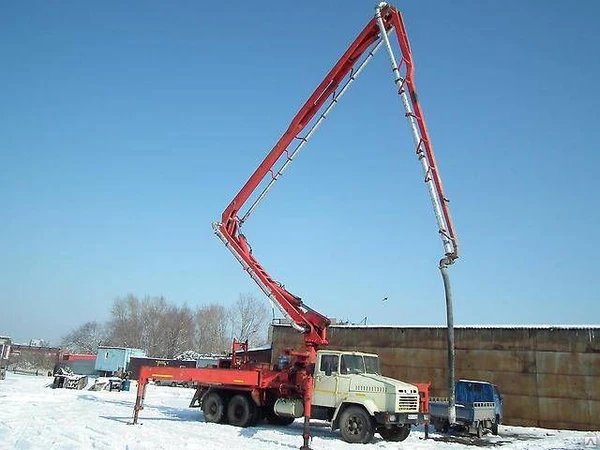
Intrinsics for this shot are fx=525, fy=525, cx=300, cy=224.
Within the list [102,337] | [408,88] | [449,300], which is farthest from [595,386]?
[102,337]

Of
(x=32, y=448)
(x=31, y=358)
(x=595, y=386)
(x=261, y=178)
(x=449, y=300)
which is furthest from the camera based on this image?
(x=31, y=358)

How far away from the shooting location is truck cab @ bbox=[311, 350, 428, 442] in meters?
14.4

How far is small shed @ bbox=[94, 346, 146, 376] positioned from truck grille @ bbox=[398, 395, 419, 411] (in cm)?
5069

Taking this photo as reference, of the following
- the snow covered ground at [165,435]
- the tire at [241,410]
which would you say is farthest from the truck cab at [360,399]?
the tire at [241,410]

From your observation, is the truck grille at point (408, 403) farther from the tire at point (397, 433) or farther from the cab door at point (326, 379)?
the cab door at point (326, 379)

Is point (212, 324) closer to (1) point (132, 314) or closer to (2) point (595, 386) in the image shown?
(1) point (132, 314)

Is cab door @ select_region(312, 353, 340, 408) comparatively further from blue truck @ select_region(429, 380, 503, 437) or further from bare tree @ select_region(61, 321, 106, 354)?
bare tree @ select_region(61, 321, 106, 354)

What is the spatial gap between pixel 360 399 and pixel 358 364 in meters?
1.38

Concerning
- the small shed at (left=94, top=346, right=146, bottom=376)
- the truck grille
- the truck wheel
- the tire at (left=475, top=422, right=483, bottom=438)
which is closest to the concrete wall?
the tire at (left=475, top=422, right=483, bottom=438)

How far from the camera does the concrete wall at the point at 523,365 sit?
23250 millimetres

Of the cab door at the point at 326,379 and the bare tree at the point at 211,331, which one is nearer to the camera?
the cab door at the point at 326,379

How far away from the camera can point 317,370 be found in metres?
16.0

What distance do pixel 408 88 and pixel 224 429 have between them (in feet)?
37.4

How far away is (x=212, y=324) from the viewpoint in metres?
93.4
